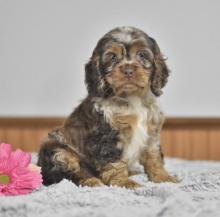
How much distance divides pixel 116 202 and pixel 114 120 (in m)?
0.59

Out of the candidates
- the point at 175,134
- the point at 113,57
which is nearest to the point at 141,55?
the point at 113,57

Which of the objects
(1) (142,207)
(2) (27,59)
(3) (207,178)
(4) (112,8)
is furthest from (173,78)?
→ (1) (142,207)

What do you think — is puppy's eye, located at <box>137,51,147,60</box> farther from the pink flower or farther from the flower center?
the flower center

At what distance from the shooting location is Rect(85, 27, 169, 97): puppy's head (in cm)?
275

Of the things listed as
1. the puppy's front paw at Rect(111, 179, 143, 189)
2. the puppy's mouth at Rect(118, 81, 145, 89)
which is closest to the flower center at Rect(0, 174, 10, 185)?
the puppy's front paw at Rect(111, 179, 143, 189)

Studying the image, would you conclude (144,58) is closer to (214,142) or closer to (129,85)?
(129,85)

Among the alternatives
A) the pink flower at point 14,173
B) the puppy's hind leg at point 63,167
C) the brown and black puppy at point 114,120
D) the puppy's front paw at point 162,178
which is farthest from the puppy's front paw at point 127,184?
the pink flower at point 14,173

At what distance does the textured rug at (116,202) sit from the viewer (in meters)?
2.19

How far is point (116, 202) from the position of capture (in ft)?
7.82

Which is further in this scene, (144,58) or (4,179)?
(144,58)

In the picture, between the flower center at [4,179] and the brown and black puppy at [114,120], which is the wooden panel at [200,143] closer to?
the brown and black puppy at [114,120]

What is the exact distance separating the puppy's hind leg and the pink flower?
26 cm

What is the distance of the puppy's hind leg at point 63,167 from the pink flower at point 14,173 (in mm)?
264

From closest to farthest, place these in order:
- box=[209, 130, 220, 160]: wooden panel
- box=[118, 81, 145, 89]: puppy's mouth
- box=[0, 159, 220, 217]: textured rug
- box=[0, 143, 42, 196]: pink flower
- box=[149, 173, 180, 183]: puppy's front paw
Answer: box=[0, 159, 220, 217]: textured rug, box=[0, 143, 42, 196]: pink flower, box=[118, 81, 145, 89]: puppy's mouth, box=[149, 173, 180, 183]: puppy's front paw, box=[209, 130, 220, 160]: wooden panel
